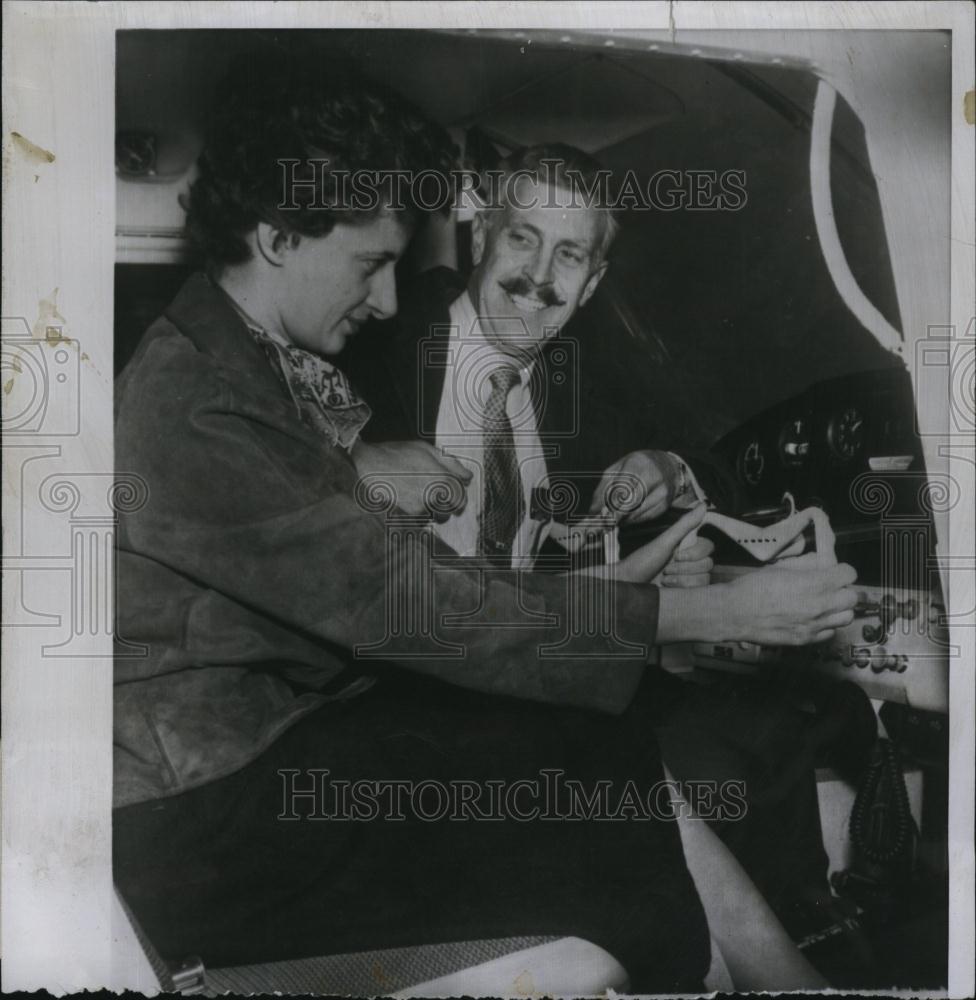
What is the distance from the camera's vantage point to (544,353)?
1934mm

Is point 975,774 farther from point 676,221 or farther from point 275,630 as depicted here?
point 275,630

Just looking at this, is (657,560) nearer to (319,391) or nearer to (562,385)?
(562,385)

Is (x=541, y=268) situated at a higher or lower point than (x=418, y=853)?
higher

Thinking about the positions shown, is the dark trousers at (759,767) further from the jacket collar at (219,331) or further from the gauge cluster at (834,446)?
the jacket collar at (219,331)

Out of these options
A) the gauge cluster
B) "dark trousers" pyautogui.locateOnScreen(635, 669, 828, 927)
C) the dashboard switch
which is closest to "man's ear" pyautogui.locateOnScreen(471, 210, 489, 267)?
the gauge cluster

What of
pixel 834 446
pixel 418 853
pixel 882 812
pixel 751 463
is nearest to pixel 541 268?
pixel 751 463

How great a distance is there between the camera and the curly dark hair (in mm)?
1883

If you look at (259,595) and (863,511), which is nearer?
(259,595)

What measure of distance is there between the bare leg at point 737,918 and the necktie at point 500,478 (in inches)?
23.2

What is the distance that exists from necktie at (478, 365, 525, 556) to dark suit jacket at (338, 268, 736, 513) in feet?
0.21

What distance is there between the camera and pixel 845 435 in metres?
1.96

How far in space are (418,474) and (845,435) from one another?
81cm

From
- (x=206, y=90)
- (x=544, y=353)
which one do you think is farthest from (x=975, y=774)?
(x=206, y=90)

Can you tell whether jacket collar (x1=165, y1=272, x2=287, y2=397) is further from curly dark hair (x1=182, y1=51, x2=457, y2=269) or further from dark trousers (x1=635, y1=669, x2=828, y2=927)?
dark trousers (x1=635, y1=669, x2=828, y2=927)
